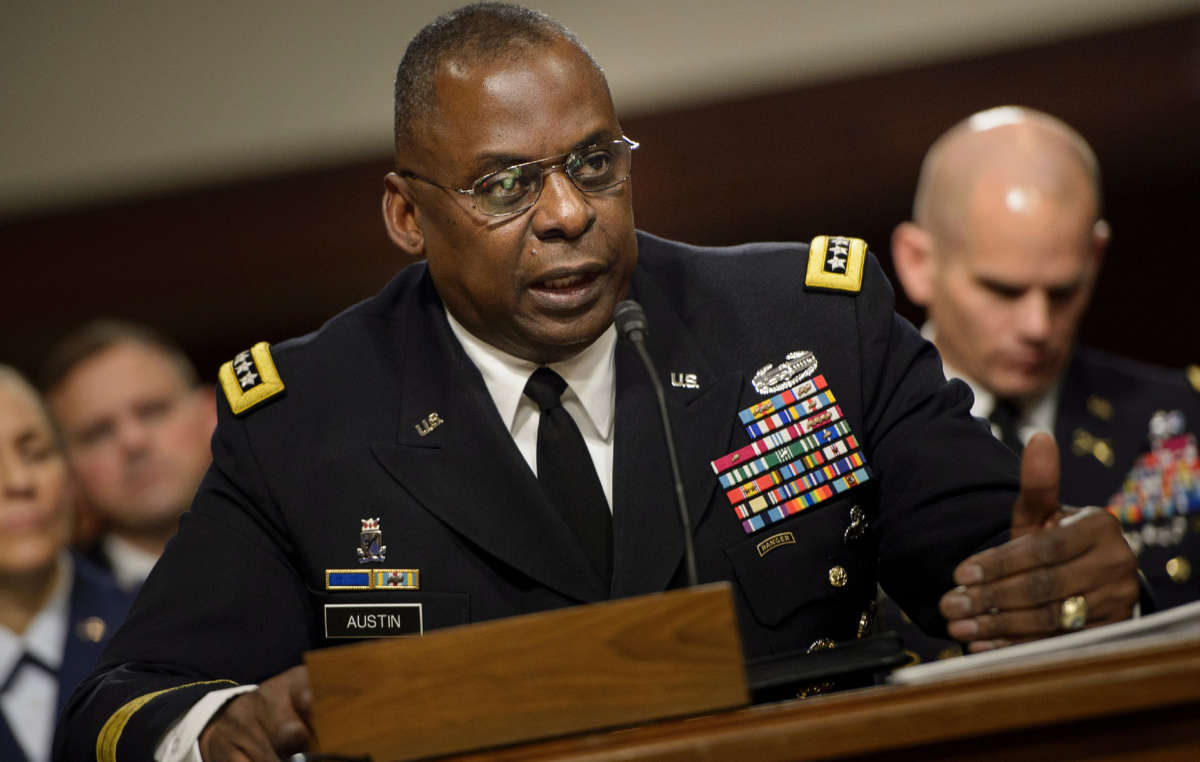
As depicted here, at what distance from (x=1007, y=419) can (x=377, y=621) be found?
198 cm

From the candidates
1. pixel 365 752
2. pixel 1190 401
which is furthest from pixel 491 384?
pixel 1190 401

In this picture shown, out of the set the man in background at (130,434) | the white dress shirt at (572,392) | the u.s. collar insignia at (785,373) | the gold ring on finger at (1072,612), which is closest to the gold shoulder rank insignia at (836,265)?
the u.s. collar insignia at (785,373)

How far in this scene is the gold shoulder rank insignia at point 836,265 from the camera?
1.96 metres

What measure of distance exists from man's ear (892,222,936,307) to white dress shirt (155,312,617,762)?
1.66 metres

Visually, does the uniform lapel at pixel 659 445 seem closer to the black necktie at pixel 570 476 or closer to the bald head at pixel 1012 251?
the black necktie at pixel 570 476

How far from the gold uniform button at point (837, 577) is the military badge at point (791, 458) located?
91 mm

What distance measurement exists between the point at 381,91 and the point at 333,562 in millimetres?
2471

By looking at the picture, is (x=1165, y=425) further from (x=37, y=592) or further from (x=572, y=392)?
(x=37, y=592)

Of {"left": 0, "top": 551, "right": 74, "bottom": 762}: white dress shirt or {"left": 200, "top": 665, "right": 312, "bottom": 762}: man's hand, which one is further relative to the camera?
{"left": 0, "top": 551, "right": 74, "bottom": 762}: white dress shirt

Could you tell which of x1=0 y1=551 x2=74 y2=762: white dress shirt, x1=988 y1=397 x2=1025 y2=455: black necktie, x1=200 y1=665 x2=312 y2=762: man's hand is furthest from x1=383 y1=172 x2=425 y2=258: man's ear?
x1=988 y1=397 x2=1025 y2=455: black necktie

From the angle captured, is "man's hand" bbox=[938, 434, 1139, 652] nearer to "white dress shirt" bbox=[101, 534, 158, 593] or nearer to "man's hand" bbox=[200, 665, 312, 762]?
"man's hand" bbox=[200, 665, 312, 762]

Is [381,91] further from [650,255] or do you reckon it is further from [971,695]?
[971,695]

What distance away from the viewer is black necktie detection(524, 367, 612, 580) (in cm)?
181

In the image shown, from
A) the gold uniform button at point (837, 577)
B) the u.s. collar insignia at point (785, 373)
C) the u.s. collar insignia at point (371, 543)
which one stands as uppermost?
the u.s. collar insignia at point (785, 373)
